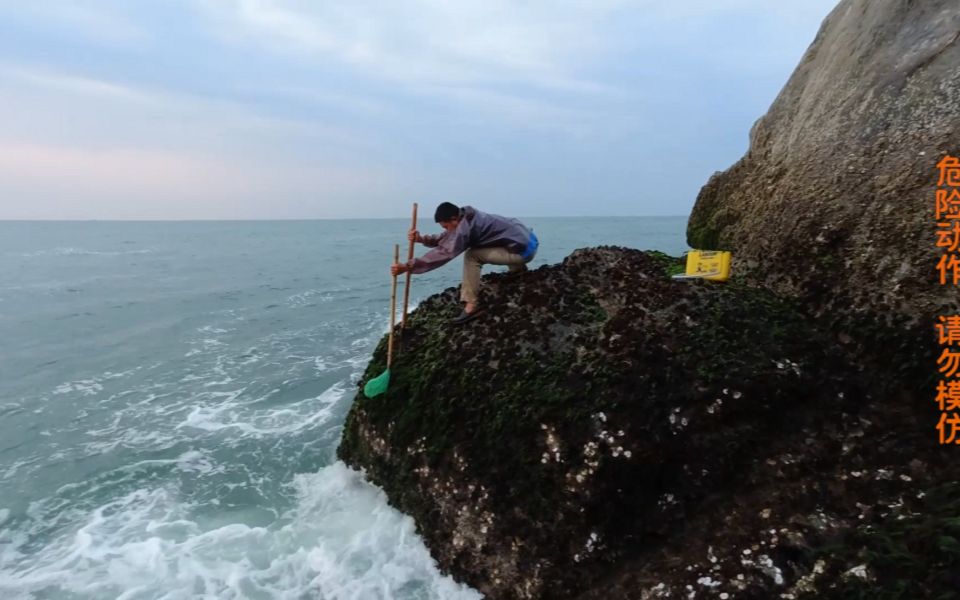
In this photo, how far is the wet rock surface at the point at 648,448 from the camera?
4750 mm

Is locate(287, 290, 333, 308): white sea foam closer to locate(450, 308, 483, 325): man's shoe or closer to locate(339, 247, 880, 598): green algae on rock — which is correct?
locate(450, 308, 483, 325): man's shoe

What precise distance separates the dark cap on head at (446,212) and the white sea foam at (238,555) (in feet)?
14.4

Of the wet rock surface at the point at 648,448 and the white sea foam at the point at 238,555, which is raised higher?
the wet rock surface at the point at 648,448

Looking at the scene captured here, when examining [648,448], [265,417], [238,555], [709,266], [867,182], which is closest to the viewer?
[648,448]

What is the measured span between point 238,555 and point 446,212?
584cm

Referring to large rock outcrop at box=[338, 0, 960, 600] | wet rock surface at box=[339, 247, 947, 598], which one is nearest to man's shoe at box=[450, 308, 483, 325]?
large rock outcrop at box=[338, 0, 960, 600]

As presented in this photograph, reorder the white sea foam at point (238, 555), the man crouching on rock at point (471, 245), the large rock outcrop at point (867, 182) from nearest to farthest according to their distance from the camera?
the large rock outcrop at point (867, 182)
the white sea foam at point (238, 555)
the man crouching on rock at point (471, 245)

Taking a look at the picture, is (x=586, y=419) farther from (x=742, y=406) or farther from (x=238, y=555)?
(x=238, y=555)

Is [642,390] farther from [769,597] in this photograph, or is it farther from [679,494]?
[769,597]

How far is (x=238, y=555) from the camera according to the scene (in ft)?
23.1

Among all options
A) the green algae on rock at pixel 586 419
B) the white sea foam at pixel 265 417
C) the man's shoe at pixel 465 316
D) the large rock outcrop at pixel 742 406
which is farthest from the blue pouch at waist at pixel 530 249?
the white sea foam at pixel 265 417

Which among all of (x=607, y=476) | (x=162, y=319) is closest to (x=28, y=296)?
(x=162, y=319)

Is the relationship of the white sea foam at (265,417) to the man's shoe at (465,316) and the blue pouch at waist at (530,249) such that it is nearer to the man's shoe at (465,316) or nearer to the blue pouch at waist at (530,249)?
the man's shoe at (465,316)

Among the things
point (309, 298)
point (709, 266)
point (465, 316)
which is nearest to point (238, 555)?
point (465, 316)
